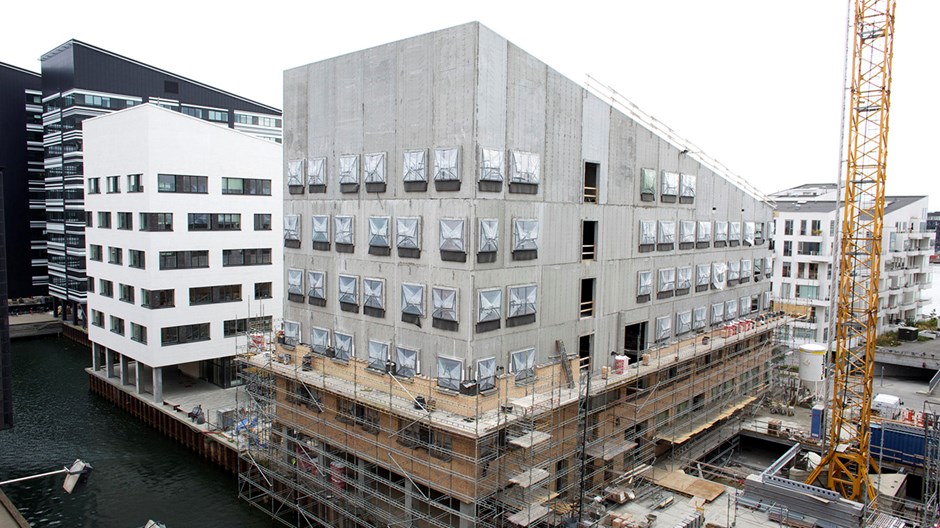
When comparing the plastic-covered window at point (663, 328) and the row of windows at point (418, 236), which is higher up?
the row of windows at point (418, 236)

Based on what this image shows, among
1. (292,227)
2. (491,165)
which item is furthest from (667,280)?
(292,227)

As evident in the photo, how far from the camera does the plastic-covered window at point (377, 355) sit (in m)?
26.8

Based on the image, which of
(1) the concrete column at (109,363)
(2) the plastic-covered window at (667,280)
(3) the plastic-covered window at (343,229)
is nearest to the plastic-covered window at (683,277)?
(2) the plastic-covered window at (667,280)

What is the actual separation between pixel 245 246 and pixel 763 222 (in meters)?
39.3

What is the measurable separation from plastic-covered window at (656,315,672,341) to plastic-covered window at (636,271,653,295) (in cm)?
198

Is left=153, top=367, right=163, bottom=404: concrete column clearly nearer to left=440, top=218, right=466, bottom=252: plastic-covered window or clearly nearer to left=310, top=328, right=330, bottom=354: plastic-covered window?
left=310, top=328, right=330, bottom=354: plastic-covered window

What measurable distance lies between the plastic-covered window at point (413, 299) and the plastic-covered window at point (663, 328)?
1554 centimetres

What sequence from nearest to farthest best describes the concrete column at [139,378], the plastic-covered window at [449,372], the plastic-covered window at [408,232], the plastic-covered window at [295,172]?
the plastic-covered window at [449,372] → the plastic-covered window at [408,232] → the plastic-covered window at [295,172] → the concrete column at [139,378]

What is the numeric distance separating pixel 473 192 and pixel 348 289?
27.9ft

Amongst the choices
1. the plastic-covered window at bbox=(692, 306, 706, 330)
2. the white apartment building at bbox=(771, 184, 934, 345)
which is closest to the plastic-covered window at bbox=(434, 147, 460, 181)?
the plastic-covered window at bbox=(692, 306, 706, 330)

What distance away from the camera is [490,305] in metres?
24.1

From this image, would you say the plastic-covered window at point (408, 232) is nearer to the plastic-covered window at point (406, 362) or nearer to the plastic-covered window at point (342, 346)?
the plastic-covered window at point (406, 362)

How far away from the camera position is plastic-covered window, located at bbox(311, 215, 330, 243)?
2964 cm

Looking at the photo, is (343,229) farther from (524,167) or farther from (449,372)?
(524,167)
